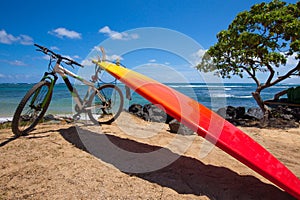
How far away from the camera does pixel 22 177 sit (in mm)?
1766

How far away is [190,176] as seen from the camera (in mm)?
1979

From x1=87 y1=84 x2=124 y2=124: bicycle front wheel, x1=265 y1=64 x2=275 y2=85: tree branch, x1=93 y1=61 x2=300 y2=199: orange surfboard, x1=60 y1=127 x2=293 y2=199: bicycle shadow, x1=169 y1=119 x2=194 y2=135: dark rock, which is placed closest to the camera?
x1=93 y1=61 x2=300 y2=199: orange surfboard

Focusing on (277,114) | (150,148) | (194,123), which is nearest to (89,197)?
(194,123)

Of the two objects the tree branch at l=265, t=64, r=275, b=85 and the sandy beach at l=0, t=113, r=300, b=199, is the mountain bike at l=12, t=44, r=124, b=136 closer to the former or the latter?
the sandy beach at l=0, t=113, r=300, b=199

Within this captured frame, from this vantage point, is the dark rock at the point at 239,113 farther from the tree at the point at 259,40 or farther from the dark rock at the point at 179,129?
the dark rock at the point at 179,129

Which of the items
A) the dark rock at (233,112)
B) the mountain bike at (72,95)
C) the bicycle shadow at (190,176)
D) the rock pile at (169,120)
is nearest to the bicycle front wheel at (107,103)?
the mountain bike at (72,95)

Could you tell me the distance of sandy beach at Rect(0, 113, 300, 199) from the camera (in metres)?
1.65

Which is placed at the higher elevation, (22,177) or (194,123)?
(194,123)

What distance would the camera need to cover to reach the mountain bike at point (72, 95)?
281 centimetres

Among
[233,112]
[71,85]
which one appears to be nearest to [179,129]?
[71,85]

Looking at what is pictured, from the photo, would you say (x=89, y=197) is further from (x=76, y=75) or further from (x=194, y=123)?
(x=76, y=75)

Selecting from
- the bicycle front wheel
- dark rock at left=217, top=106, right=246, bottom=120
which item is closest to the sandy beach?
the bicycle front wheel

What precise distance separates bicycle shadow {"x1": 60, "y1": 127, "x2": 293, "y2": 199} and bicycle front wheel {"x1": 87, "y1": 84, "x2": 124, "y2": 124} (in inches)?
46.9

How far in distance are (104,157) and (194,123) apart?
3.85 feet
